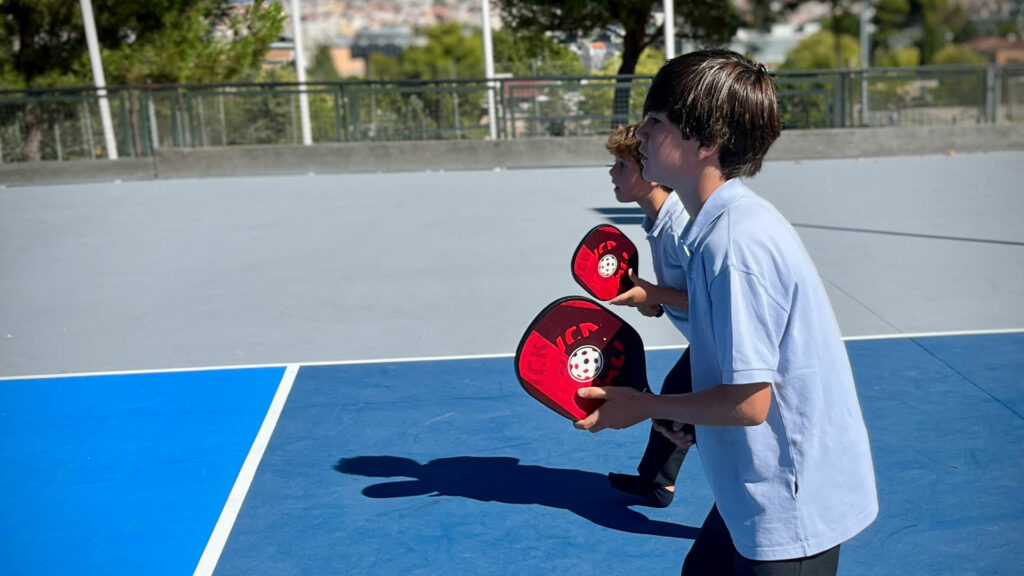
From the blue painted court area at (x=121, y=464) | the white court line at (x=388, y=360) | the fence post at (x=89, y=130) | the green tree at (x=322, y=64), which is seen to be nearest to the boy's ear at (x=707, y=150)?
the blue painted court area at (x=121, y=464)

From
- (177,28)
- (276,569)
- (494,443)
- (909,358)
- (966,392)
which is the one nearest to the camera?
(276,569)

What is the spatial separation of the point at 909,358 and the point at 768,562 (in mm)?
5526

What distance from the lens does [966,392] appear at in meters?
6.78

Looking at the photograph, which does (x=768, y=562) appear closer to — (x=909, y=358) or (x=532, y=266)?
(x=909, y=358)

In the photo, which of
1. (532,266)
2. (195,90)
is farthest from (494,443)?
(195,90)

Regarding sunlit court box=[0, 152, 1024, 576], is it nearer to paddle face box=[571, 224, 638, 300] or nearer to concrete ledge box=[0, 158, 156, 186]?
paddle face box=[571, 224, 638, 300]

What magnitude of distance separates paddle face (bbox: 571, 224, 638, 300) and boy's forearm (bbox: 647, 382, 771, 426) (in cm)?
244

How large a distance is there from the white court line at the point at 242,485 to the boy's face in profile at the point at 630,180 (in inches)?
96.5

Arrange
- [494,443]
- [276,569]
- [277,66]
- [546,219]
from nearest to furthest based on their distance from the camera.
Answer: [276,569] → [494,443] → [546,219] → [277,66]

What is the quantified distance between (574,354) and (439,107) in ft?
66.2

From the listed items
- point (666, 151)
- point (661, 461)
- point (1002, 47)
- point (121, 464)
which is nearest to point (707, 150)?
point (666, 151)

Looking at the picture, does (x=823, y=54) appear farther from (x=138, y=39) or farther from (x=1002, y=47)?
(x=138, y=39)

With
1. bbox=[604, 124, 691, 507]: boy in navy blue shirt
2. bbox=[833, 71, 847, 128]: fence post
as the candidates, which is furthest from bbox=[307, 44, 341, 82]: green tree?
bbox=[604, 124, 691, 507]: boy in navy blue shirt

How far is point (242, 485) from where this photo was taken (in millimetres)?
5688
